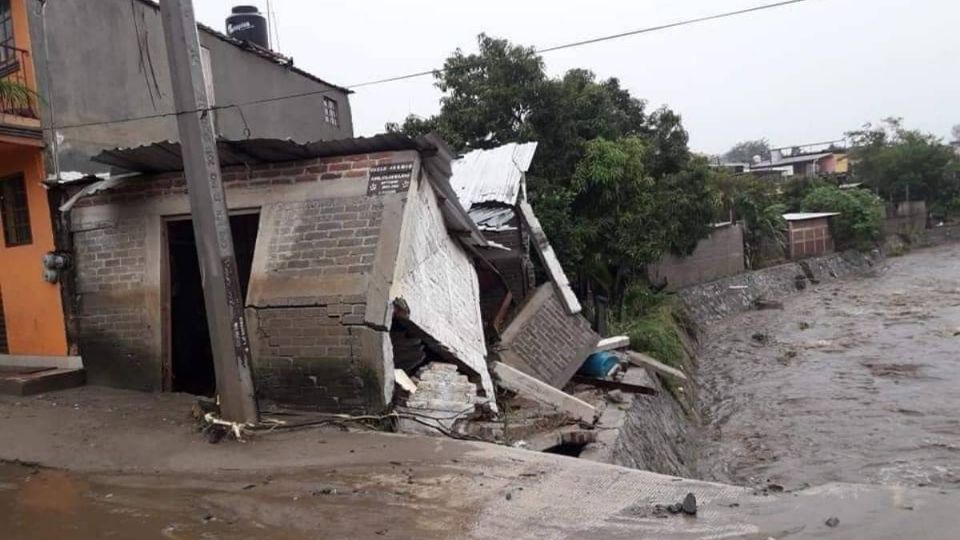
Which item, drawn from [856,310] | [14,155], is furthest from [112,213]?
[856,310]

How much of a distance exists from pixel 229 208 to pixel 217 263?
1.28 metres

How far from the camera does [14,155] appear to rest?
28.0ft

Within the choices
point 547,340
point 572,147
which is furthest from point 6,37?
point 572,147

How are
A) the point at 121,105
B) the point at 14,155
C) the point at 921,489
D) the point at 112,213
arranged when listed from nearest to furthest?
the point at 921,489 < the point at 112,213 < the point at 14,155 < the point at 121,105

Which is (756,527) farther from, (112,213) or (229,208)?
(112,213)

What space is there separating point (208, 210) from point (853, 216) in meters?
33.8

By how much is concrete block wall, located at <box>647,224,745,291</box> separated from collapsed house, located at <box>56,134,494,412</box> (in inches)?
526

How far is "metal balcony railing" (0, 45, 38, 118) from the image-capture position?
25.7 ft

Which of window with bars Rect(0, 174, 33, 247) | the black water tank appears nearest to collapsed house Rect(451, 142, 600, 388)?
window with bars Rect(0, 174, 33, 247)

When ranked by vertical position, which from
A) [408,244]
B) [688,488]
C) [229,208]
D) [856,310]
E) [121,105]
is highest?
[121,105]

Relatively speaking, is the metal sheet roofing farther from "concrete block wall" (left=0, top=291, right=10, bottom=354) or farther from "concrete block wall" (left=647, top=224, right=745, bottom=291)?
"concrete block wall" (left=0, top=291, right=10, bottom=354)

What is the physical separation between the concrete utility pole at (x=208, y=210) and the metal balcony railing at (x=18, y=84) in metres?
3.42

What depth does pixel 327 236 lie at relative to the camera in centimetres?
626

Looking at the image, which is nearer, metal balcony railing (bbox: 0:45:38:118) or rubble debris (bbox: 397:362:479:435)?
rubble debris (bbox: 397:362:479:435)
